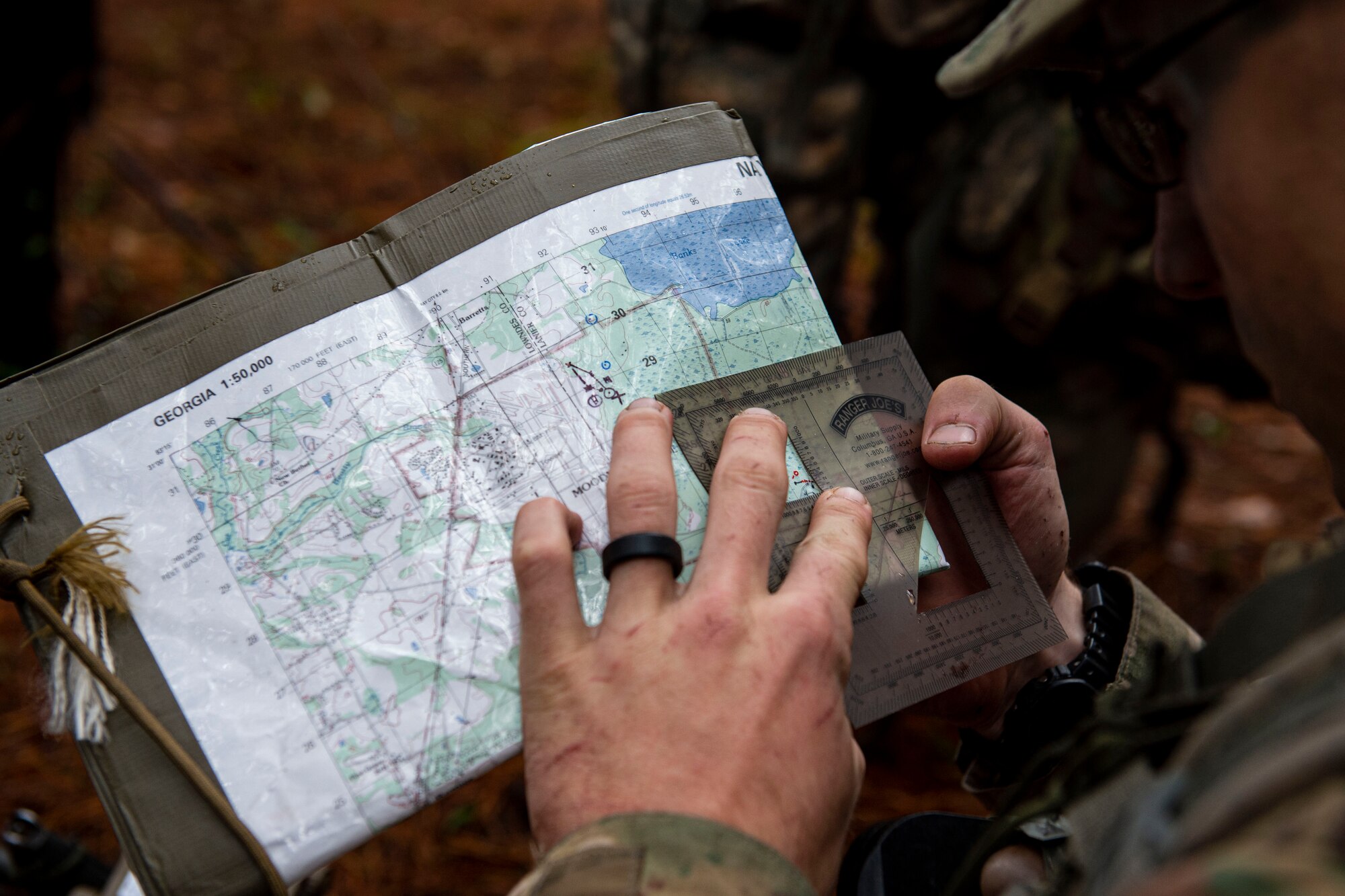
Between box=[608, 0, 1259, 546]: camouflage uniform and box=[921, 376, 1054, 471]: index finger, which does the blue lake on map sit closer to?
box=[921, 376, 1054, 471]: index finger

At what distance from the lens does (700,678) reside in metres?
0.72

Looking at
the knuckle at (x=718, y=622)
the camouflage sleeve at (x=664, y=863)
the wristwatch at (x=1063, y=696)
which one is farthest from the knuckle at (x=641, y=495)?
the wristwatch at (x=1063, y=696)

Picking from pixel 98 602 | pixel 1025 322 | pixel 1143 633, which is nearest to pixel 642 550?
pixel 98 602

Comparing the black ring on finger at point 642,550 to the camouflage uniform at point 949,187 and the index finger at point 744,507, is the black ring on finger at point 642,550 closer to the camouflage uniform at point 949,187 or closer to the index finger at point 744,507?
the index finger at point 744,507

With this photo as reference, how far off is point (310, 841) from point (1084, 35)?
1.14m

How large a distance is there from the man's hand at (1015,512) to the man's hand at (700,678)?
0.33 metres

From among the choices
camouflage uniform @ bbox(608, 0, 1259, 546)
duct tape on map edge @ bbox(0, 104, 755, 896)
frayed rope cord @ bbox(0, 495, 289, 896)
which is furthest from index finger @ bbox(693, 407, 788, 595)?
camouflage uniform @ bbox(608, 0, 1259, 546)

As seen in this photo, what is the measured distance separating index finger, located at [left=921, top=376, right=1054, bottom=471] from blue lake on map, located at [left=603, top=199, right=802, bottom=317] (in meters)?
0.26

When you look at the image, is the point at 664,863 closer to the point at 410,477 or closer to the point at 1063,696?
the point at 410,477

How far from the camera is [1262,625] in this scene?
70 centimetres

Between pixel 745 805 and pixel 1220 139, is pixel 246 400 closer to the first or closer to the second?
pixel 745 805

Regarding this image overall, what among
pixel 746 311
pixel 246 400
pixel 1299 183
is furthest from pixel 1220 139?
pixel 246 400

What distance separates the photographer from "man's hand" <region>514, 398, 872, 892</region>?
0.70m

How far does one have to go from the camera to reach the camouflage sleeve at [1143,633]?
3.72 feet
